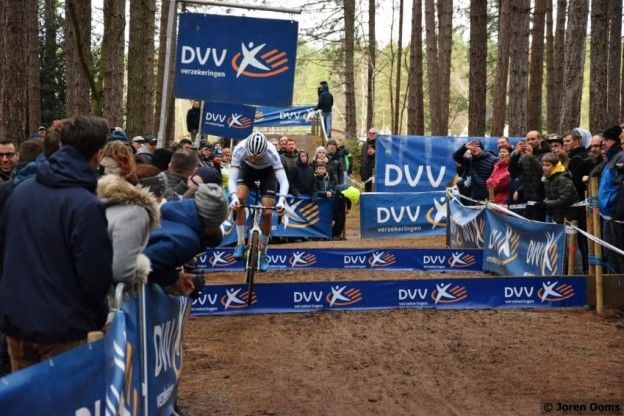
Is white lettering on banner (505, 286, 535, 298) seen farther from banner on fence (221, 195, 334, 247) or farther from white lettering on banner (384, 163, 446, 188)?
white lettering on banner (384, 163, 446, 188)

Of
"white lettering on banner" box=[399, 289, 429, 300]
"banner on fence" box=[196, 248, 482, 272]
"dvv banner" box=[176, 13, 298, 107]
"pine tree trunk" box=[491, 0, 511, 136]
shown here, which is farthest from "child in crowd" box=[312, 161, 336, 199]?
"pine tree trunk" box=[491, 0, 511, 136]

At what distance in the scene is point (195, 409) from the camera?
22.1 feet

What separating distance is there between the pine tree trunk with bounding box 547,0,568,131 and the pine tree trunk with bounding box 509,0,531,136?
8.25 meters

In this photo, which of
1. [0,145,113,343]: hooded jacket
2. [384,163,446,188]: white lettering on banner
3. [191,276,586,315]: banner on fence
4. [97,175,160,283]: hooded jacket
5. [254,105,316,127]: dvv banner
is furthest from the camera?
[254,105,316,127]: dvv banner

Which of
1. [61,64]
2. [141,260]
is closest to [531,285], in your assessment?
[141,260]

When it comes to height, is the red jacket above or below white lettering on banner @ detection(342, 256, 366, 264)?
above

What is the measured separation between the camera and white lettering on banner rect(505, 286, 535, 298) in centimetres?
1077

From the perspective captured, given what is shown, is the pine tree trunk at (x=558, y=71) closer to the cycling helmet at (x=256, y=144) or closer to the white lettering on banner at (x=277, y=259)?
the white lettering on banner at (x=277, y=259)

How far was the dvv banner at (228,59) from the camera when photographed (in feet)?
41.0

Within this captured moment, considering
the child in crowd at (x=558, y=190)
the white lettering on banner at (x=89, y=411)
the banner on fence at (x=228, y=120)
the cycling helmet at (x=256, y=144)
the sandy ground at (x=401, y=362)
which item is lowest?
the sandy ground at (x=401, y=362)

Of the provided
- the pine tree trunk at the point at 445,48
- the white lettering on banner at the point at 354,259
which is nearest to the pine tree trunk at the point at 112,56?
the white lettering on banner at the point at 354,259

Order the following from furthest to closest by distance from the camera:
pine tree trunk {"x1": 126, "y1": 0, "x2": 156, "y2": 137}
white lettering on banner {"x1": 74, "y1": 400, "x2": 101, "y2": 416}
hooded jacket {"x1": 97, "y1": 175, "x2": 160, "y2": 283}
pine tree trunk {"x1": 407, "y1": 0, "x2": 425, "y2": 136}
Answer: pine tree trunk {"x1": 407, "y1": 0, "x2": 425, "y2": 136} → pine tree trunk {"x1": 126, "y1": 0, "x2": 156, "y2": 137} → hooded jacket {"x1": 97, "y1": 175, "x2": 160, "y2": 283} → white lettering on banner {"x1": 74, "y1": 400, "x2": 101, "y2": 416}

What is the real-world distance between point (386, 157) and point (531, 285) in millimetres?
9394

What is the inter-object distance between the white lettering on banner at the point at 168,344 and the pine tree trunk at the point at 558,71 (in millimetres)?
25430
